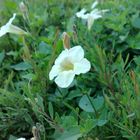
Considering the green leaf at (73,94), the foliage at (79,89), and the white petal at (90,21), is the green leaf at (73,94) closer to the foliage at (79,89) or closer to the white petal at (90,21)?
the foliage at (79,89)

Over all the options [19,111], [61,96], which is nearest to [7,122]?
[19,111]

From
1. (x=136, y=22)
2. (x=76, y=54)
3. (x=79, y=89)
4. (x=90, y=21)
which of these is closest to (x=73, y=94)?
(x=79, y=89)

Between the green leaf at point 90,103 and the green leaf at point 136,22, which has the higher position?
the green leaf at point 136,22

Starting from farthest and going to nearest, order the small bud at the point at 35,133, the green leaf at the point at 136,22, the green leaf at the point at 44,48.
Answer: the green leaf at the point at 136,22, the green leaf at the point at 44,48, the small bud at the point at 35,133

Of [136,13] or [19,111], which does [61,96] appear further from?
[136,13]

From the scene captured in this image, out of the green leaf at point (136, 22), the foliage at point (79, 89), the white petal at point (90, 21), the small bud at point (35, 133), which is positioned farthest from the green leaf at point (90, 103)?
the green leaf at point (136, 22)

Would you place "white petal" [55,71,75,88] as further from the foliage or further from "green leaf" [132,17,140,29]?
"green leaf" [132,17,140,29]

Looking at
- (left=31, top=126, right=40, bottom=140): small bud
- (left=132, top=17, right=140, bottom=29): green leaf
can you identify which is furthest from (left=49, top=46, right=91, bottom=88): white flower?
(left=132, top=17, right=140, bottom=29): green leaf
